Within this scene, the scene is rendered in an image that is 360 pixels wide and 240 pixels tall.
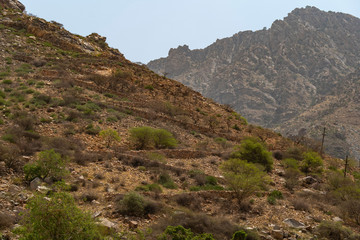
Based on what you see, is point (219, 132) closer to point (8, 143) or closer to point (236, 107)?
point (8, 143)

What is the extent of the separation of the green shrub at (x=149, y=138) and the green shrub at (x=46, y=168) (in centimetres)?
702

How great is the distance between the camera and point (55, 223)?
5.55 metres

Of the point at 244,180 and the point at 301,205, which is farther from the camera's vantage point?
the point at 301,205

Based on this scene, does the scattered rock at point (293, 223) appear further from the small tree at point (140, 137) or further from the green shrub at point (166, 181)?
the small tree at point (140, 137)

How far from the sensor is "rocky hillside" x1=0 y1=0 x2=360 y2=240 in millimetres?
8539

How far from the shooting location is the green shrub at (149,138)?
17.4 metres

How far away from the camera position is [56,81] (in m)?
23.8

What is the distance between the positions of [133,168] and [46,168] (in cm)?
422

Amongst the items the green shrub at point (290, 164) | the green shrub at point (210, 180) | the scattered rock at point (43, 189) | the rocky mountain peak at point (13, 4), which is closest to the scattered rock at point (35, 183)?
the scattered rock at point (43, 189)

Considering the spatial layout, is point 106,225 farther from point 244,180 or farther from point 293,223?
point 293,223

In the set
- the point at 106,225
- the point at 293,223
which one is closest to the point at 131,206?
the point at 106,225

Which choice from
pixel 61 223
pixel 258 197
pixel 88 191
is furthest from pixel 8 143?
pixel 258 197

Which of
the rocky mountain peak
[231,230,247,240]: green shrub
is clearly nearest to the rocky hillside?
[231,230,247,240]: green shrub

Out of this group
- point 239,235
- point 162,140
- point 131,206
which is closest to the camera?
point 239,235
